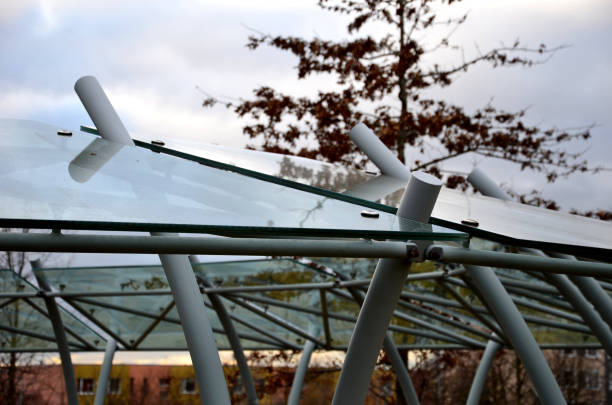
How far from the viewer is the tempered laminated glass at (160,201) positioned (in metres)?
2.84

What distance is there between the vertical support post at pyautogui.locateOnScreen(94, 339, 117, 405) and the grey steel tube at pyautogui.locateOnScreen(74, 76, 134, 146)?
8.48 metres

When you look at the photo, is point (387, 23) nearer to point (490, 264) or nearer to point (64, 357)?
point (64, 357)

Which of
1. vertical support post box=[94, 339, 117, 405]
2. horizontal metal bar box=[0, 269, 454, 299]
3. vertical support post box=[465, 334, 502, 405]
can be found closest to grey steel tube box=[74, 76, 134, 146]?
horizontal metal bar box=[0, 269, 454, 299]

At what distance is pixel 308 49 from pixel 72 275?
9.68 meters

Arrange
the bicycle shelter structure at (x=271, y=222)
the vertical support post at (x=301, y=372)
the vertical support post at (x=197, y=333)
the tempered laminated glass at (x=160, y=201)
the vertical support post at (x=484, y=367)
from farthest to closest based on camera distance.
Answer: the vertical support post at (x=484, y=367)
the vertical support post at (x=301, y=372)
the vertical support post at (x=197, y=333)
the bicycle shelter structure at (x=271, y=222)
the tempered laminated glass at (x=160, y=201)

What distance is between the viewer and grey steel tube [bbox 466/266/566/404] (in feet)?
18.4

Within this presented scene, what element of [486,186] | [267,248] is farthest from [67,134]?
[486,186]

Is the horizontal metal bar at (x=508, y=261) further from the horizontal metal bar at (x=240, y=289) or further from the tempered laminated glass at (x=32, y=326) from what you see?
the tempered laminated glass at (x=32, y=326)

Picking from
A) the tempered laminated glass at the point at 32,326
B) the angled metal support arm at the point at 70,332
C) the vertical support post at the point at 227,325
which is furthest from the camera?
the tempered laminated glass at the point at 32,326

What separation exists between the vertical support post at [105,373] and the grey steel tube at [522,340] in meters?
9.87

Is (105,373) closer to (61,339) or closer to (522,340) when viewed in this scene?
(61,339)

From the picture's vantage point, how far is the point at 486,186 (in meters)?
8.86

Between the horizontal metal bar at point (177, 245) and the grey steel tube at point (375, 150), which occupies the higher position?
the grey steel tube at point (375, 150)

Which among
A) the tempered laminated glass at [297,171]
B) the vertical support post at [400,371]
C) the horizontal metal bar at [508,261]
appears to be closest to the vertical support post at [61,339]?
the vertical support post at [400,371]
